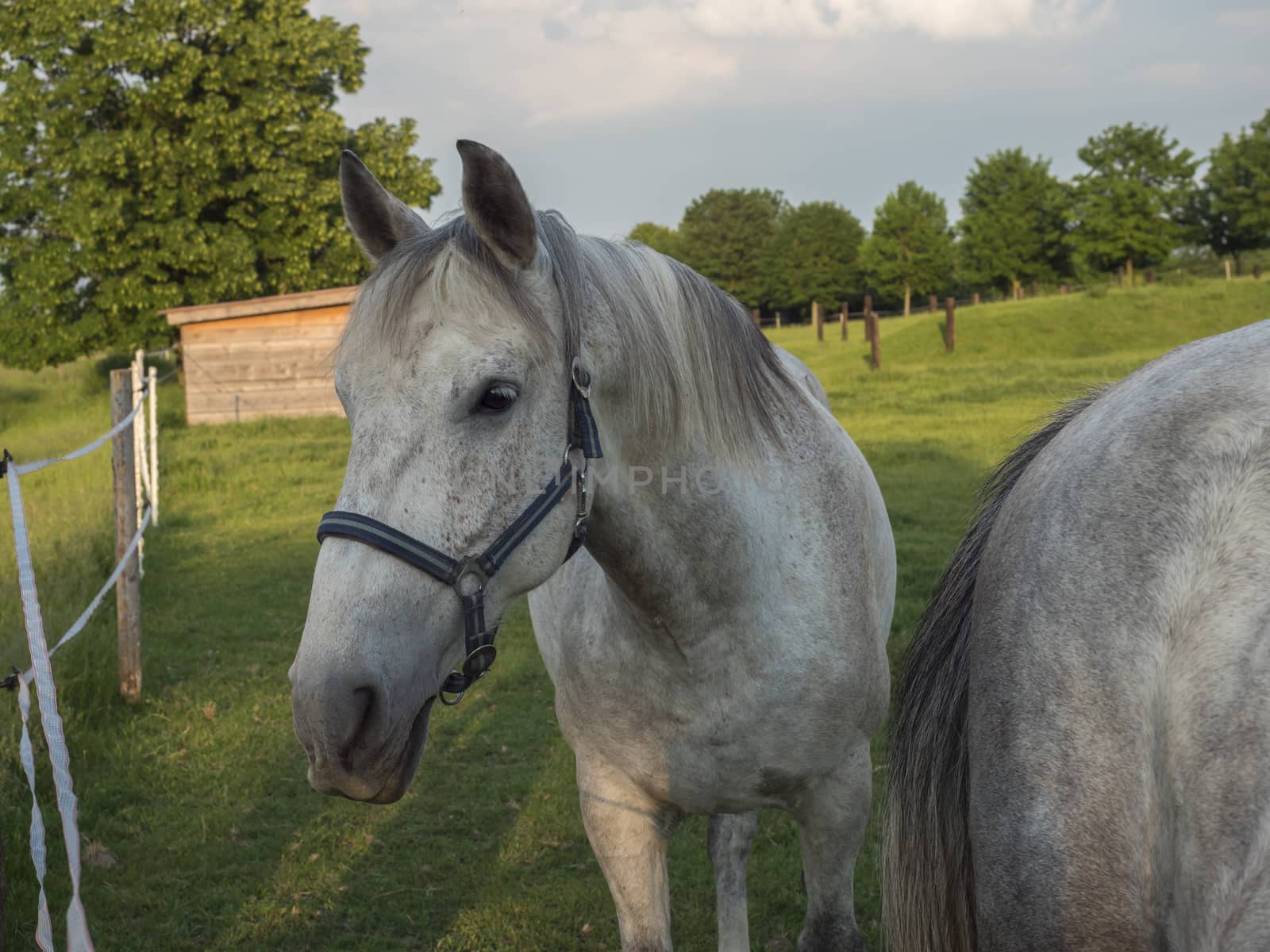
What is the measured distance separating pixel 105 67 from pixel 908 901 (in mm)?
24776

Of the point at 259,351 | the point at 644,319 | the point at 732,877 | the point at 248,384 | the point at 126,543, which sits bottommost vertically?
the point at 732,877

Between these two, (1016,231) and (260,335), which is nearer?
(260,335)

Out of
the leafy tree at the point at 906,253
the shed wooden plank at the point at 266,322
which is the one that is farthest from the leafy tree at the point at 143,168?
the leafy tree at the point at 906,253

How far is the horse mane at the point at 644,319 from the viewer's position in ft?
5.89

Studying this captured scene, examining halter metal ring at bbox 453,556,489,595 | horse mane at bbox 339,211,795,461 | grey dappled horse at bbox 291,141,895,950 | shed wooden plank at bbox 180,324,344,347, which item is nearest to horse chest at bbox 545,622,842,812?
grey dappled horse at bbox 291,141,895,950

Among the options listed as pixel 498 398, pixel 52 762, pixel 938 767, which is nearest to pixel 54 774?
pixel 52 762

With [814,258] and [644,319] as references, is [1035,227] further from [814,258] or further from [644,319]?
[644,319]

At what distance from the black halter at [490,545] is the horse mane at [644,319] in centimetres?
14

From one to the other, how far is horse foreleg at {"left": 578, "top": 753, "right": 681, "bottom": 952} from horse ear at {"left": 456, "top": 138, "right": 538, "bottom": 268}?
1.34m

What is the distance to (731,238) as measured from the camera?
70312 mm

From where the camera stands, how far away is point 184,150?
21.2 m

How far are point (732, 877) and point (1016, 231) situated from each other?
169 ft

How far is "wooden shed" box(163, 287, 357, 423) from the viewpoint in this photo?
18.9m

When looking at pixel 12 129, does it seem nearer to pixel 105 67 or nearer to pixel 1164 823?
pixel 105 67
